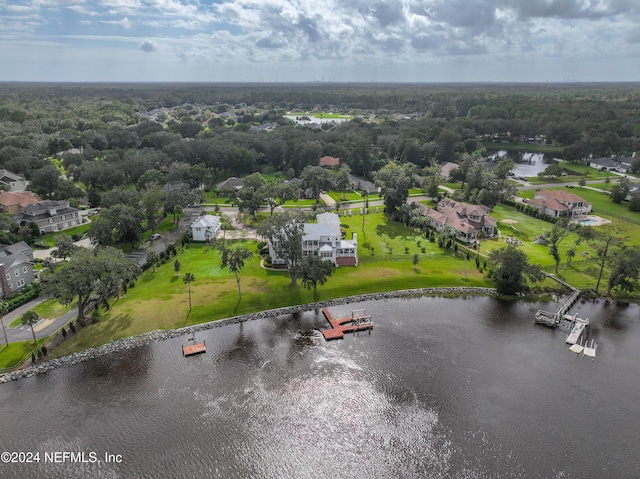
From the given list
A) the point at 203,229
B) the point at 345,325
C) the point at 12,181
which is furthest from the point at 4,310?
the point at 12,181

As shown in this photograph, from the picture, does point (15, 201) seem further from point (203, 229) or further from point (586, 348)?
point (586, 348)

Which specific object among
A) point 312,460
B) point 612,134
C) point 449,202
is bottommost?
point 312,460

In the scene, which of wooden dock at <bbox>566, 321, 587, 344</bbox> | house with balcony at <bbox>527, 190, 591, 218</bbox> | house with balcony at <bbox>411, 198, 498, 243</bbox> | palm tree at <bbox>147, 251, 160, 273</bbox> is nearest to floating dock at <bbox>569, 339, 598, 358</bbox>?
wooden dock at <bbox>566, 321, 587, 344</bbox>

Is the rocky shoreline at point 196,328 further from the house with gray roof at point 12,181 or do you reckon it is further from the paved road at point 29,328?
the house with gray roof at point 12,181

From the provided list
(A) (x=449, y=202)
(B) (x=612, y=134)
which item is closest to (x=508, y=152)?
(B) (x=612, y=134)

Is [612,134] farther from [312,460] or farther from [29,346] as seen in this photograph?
[29,346]
